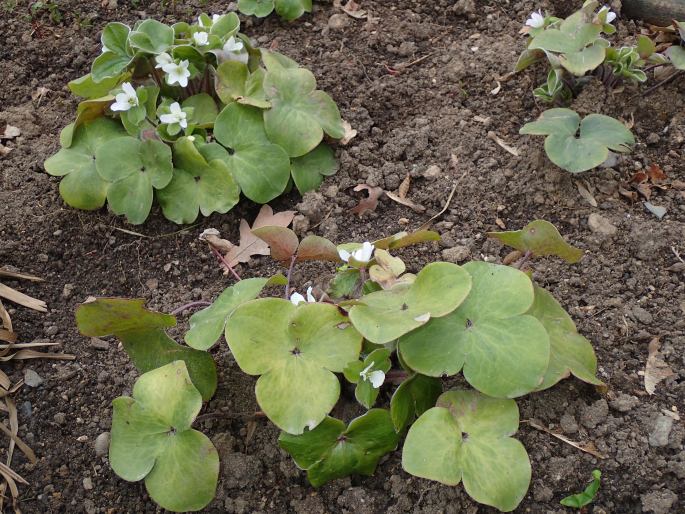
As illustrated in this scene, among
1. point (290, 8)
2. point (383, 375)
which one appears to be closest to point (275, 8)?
point (290, 8)

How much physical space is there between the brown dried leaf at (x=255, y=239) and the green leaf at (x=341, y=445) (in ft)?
2.78

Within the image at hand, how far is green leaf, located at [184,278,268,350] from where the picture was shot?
6.39 ft

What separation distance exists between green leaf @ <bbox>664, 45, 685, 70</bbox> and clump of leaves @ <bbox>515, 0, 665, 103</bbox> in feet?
0.13

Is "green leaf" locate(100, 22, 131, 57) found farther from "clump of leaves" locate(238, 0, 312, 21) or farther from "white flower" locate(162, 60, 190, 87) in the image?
"clump of leaves" locate(238, 0, 312, 21)

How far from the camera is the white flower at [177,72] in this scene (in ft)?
8.62

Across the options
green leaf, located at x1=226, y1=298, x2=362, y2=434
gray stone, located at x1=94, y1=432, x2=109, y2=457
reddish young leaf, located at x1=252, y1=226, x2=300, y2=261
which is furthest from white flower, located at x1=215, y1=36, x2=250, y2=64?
gray stone, located at x1=94, y1=432, x2=109, y2=457

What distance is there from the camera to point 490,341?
1842 millimetres

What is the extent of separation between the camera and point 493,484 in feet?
5.76

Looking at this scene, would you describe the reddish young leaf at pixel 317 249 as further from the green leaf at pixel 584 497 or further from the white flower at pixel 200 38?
the white flower at pixel 200 38

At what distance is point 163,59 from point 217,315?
43.9 inches

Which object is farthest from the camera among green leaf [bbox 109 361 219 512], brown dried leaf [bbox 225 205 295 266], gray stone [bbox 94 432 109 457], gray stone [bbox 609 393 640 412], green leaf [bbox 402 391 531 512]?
brown dried leaf [bbox 225 205 295 266]

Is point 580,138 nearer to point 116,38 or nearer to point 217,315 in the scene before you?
point 217,315

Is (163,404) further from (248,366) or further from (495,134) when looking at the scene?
(495,134)

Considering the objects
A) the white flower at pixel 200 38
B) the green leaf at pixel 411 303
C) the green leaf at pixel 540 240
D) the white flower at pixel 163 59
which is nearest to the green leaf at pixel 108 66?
the white flower at pixel 163 59
